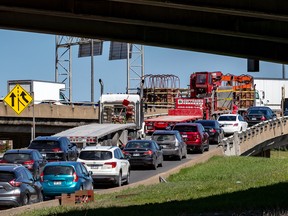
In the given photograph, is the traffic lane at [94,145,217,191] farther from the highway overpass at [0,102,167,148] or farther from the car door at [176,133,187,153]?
the highway overpass at [0,102,167,148]

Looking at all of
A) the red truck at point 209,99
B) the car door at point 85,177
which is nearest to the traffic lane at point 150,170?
the car door at point 85,177

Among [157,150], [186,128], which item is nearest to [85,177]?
[157,150]

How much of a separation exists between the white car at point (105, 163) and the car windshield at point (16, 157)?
2.34 m

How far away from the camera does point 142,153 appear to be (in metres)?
38.9

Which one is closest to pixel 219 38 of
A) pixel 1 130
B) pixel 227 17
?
pixel 227 17

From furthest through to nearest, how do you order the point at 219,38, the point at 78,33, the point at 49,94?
1. the point at 49,94
2. the point at 219,38
3. the point at 78,33

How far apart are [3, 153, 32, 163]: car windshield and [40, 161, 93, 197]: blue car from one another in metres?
3.36

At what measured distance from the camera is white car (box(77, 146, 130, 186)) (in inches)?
Answer: 1273

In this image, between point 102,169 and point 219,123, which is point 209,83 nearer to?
point 219,123

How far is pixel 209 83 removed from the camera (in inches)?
2544

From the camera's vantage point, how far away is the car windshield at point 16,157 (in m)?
31.7

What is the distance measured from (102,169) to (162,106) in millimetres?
38368

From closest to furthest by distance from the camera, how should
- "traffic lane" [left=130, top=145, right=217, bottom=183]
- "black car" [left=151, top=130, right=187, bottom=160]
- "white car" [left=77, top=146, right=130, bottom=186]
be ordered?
"white car" [left=77, top=146, right=130, bottom=186] → "traffic lane" [left=130, top=145, right=217, bottom=183] → "black car" [left=151, top=130, right=187, bottom=160]

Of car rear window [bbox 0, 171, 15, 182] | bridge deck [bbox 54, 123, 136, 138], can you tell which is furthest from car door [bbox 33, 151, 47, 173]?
bridge deck [bbox 54, 123, 136, 138]
